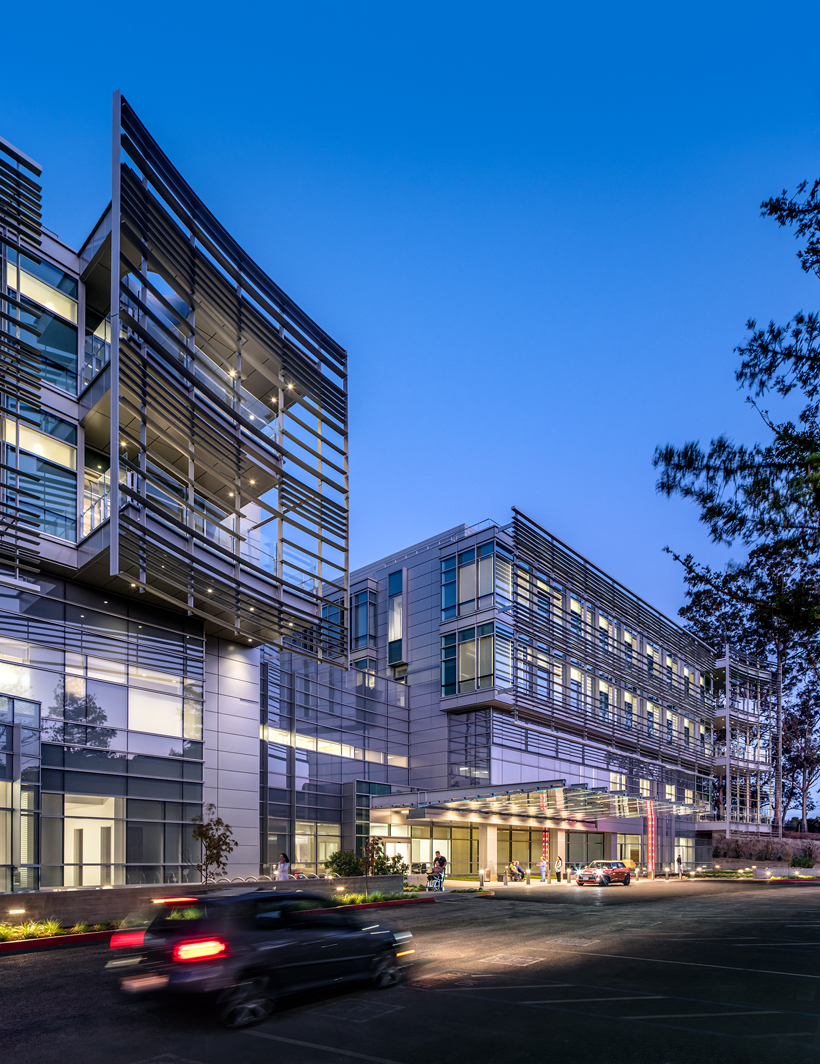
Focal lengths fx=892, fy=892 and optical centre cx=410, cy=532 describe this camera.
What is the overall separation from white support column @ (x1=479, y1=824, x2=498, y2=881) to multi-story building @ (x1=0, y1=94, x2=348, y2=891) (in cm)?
2255

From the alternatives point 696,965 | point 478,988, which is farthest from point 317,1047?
point 696,965

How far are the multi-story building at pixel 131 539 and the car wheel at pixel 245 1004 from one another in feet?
39.0

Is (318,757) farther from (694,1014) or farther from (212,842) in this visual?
(694,1014)

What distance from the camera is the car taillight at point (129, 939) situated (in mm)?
10013

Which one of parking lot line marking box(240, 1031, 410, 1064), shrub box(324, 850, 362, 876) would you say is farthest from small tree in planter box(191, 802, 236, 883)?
parking lot line marking box(240, 1031, 410, 1064)

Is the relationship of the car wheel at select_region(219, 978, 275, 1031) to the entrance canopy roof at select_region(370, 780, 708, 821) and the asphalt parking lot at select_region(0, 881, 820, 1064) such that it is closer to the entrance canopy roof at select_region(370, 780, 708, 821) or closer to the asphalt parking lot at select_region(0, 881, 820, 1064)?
the asphalt parking lot at select_region(0, 881, 820, 1064)

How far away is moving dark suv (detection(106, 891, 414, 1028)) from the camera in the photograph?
9555 mm

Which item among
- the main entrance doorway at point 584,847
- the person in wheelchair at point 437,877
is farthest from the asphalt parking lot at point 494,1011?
the main entrance doorway at point 584,847

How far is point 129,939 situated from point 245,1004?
5.15ft

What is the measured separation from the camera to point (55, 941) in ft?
56.0

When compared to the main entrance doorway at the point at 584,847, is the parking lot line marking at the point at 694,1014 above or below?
above

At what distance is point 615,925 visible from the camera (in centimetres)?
2122

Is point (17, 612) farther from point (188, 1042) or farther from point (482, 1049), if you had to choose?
point (482, 1049)

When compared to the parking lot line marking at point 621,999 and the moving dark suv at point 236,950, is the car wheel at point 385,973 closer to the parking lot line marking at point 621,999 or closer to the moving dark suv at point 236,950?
the moving dark suv at point 236,950
